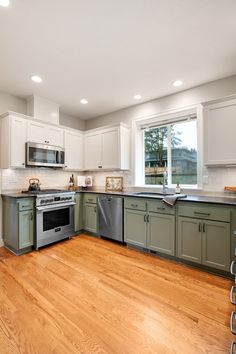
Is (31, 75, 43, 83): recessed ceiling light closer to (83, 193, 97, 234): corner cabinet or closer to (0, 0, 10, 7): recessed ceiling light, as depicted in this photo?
(0, 0, 10, 7): recessed ceiling light

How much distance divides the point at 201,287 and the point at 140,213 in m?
1.31

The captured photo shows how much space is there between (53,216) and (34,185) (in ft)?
2.39

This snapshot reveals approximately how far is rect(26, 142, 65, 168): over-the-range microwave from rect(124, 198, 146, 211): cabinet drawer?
1644 mm

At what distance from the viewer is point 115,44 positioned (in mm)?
2191

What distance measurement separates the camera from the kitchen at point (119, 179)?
164 centimetres

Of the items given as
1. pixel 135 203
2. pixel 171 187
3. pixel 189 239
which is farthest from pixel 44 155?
pixel 189 239

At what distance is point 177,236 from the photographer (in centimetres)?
268

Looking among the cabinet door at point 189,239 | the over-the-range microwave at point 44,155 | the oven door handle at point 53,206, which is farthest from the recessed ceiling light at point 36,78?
the cabinet door at point 189,239

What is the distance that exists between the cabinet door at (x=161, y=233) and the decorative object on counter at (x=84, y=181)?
2.05 m

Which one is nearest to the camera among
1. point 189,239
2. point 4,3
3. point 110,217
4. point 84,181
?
point 4,3

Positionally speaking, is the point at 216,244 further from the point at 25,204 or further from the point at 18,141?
the point at 18,141

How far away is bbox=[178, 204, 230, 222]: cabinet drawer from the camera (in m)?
2.29

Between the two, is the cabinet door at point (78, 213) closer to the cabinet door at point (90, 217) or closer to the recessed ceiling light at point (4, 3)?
the cabinet door at point (90, 217)

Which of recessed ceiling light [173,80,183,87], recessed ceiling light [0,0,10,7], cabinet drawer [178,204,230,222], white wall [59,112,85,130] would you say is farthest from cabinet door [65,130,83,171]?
cabinet drawer [178,204,230,222]
